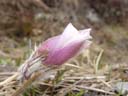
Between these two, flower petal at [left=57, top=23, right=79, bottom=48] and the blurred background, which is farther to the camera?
the blurred background

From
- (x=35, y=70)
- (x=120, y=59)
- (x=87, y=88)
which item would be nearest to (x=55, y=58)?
(x=35, y=70)

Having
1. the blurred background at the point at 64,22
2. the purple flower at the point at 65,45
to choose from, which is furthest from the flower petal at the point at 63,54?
the blurred background at the point at 64,22

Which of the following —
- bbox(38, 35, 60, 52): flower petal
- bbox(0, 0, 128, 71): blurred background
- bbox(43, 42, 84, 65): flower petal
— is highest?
bbox(0, 0, 128, 71): blurred background

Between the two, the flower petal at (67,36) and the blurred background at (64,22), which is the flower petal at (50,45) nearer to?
the flower petal at (67,36)

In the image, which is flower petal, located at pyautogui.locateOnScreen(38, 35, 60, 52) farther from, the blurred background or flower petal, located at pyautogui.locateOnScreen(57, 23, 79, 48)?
the blurred background

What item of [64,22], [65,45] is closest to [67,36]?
[65,45]

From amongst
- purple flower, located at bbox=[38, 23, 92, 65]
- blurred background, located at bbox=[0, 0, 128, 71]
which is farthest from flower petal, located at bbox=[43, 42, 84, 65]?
blurred background, located at bbox=[0, 0, 128, 71]

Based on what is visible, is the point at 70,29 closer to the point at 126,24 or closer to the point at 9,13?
the point at 9,13
